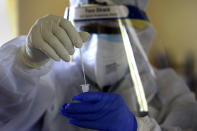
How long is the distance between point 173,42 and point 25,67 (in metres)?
1.38

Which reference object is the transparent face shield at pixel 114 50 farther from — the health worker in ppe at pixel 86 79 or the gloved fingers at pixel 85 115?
the gloved fingers at pixel 85 115

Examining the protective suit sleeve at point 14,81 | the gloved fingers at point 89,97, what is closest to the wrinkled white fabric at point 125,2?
the protective suit sleeve at point 14,81

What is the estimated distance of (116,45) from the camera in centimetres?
92

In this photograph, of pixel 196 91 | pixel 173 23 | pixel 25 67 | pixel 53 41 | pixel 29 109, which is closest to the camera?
pixel 53 41

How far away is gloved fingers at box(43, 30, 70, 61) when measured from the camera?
23.6 inches

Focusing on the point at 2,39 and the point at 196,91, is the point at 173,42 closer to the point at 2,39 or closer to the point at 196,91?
the point at 196,91

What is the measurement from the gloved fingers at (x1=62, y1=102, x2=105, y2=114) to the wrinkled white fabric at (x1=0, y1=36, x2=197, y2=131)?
0.35 feet

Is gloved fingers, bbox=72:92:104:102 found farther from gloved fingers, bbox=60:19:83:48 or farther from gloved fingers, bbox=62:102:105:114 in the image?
gloved fingers, bbox=60:19:83:48

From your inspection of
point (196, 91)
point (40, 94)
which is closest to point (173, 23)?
point (196, 91)

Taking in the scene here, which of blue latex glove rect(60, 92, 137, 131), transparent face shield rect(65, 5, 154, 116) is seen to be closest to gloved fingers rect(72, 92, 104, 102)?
blue latex glove rect(60, 92, 137, 131)

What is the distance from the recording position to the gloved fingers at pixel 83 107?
623 millimetres

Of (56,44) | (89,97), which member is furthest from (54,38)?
(89,97)

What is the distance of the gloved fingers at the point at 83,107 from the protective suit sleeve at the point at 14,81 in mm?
177

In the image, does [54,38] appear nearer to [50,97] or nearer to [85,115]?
[85,115]
